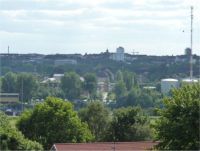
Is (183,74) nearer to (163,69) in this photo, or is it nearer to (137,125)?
(163,69)

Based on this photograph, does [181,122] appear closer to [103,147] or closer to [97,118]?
[103,147]

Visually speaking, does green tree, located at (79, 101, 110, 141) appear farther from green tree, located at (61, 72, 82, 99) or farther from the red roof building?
green tree, located at (61, 72, 82, 99)

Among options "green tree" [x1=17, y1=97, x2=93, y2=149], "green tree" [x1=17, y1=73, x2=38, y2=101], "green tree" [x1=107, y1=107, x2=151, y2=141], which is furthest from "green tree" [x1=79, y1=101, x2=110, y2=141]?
"green tree" [x1=17, y1=73, x2=38, y2=101]

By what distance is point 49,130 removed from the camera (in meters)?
37.2

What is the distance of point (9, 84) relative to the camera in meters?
147

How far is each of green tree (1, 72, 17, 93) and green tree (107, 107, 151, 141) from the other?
104 meters

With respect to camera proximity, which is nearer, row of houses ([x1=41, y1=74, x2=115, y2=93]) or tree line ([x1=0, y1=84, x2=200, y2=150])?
tree line ([x1=0, y1=84, x2=200, y2=150])

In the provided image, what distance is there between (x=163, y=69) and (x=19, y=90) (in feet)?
182

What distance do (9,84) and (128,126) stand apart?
349 ft

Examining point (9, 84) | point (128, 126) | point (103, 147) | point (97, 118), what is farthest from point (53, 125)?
point (9, 84)

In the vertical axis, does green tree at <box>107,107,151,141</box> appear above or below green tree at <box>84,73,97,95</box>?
above

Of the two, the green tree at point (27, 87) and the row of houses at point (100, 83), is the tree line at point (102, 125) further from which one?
the row of houses at point (100, 83)

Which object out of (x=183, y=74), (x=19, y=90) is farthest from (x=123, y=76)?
(x=19, y=90)

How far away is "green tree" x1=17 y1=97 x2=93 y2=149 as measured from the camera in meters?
37.0
